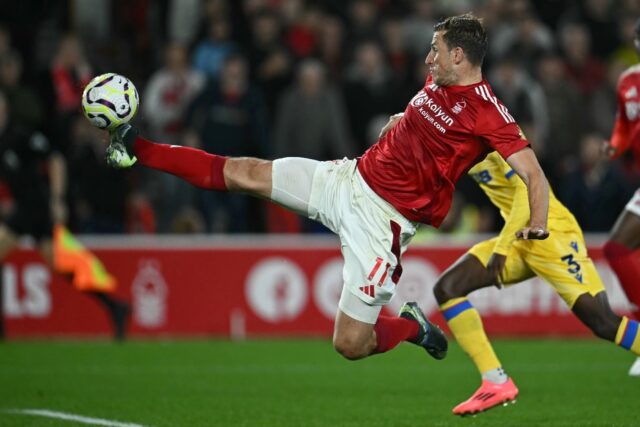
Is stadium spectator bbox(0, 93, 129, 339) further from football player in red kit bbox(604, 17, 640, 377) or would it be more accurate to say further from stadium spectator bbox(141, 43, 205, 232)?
football player in red kit bbox(604, 17, 640, 377)

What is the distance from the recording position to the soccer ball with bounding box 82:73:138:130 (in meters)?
6.89

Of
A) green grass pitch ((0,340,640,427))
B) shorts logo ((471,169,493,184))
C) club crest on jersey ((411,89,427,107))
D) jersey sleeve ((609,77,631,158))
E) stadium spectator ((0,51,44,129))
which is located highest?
stadium spectator ((0,51,44,129))

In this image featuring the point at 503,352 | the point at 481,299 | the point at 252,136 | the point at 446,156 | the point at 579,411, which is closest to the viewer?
the point at 446,156

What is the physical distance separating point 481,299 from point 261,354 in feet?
9.30

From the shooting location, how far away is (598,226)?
47.9 ft

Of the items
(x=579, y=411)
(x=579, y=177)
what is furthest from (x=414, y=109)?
(x=579, y=177)

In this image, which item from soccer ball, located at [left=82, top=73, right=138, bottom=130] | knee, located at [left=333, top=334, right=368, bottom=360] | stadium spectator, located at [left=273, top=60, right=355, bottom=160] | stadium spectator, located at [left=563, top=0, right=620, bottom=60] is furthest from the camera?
stadium spectator, located at [left=563, top=0, right=620, bottom=60]

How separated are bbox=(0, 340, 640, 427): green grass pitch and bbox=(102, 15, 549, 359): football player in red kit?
101 cm

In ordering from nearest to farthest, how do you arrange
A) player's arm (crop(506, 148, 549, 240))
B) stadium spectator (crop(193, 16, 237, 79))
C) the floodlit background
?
player's arm (crop(506, 148, 549, 240))
the floodlit background
stadium spectator (crop(193, 16, 237, 79))

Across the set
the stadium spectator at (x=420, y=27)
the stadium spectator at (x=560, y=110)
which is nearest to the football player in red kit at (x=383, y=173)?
the stadium spectator at (x=560, y=110)

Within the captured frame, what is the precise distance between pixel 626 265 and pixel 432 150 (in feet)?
8.37

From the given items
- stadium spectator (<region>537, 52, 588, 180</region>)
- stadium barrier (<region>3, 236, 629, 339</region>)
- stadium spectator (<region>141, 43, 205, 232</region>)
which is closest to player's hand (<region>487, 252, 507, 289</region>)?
stadium barrier (<region>3, 236, 629, 339</region>)

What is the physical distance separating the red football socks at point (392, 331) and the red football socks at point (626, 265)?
2108 mm

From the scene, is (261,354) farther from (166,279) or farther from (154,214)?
(154,214)
